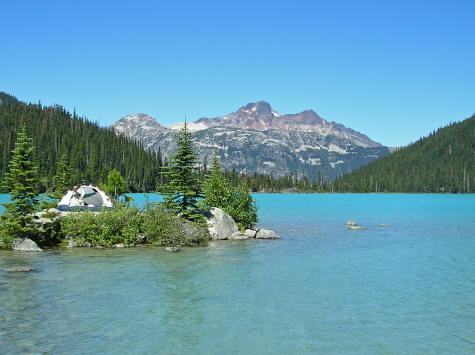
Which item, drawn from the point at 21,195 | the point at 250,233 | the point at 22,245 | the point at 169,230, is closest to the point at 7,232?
the point at 22,245

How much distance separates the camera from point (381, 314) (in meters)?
15.9

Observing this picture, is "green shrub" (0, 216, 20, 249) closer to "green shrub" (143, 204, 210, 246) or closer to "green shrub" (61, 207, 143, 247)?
"green shrub" (61, 207, 143, 247)

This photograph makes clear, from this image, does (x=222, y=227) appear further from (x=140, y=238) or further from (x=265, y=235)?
(x=140, y=238)

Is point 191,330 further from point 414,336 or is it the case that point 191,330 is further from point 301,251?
point 301,251

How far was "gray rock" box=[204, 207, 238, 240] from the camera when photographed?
36000mm

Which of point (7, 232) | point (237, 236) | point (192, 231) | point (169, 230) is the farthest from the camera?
point (237, 236)

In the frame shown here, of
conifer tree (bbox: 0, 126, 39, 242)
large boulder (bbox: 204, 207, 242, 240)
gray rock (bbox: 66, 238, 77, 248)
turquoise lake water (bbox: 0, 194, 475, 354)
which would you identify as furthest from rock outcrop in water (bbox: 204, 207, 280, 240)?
conifer tree (bbox: 0, 126, 39, 242)

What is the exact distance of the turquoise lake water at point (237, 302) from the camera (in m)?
12.9

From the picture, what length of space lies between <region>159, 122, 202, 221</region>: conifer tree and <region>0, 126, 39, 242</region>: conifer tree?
421 inches

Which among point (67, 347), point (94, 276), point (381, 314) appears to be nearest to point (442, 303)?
point (381, 314)

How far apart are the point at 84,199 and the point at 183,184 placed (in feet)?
44.6

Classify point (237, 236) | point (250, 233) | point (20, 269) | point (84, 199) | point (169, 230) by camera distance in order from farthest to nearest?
point (84, 199) < point (250, 233) < point (237, 236) < point (169, 230) < point (20, 269)

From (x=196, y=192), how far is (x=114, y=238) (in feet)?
27.6

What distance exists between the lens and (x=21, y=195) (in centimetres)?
2892
